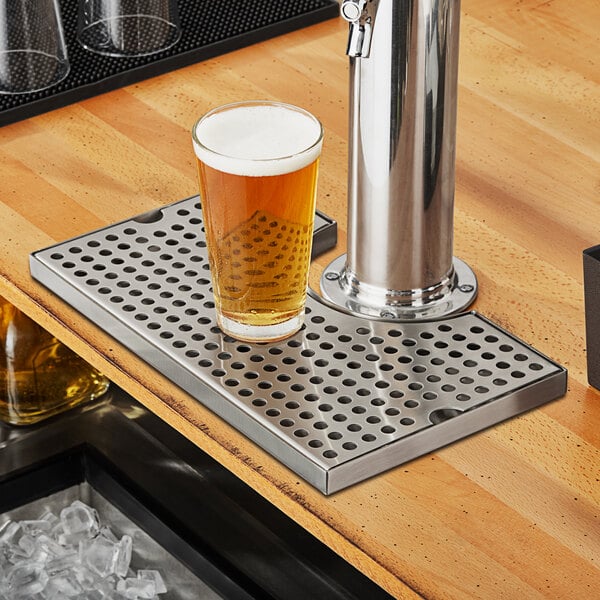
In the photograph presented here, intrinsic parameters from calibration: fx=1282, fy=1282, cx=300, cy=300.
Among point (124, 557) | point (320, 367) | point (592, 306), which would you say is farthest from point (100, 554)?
point (592, 306)

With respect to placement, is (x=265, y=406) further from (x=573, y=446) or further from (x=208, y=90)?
(x=208, y=90)

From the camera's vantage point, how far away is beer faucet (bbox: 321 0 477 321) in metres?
0.87

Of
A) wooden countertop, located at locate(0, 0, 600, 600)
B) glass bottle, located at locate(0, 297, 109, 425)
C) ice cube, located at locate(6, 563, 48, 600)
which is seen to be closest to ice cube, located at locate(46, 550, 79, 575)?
ice cube, located at locate(6, 563, 48, 600)

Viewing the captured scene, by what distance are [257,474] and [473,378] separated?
0.17m

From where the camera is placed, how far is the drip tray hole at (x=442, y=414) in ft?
2.78

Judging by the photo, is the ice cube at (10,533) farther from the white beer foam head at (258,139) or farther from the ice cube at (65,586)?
the white beer foam head at (258,139)

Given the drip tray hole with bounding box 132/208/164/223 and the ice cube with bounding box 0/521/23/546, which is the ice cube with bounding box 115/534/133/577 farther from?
the drip tray hole with bounding box 132/208/164/223

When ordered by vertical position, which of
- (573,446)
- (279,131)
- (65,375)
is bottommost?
(65,375)

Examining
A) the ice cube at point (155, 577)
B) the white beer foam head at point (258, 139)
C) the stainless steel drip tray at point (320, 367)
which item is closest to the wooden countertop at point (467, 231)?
the stainless steel drip tray at point (320, 367)

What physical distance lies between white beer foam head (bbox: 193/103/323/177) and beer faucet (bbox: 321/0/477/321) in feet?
0.16

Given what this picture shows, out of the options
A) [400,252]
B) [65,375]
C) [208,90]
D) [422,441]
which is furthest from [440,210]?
[65,375]

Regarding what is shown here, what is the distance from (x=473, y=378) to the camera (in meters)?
0.89

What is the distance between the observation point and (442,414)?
0.85 metres

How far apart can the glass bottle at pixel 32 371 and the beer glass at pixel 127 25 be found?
0.95 feet
